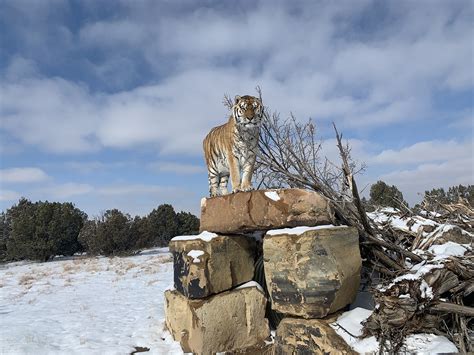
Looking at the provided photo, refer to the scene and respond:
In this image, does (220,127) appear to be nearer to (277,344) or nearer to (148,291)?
(277,344)

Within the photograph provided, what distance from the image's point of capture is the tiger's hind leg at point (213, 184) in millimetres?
6859

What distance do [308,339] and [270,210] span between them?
170cm

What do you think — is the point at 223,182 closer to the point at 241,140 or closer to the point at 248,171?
the point at 248,171

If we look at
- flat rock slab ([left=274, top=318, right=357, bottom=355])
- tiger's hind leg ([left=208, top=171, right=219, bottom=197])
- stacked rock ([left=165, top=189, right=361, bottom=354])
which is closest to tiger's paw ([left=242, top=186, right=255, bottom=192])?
stacked rock ([left=165, top=189, right=361, bottom=354])

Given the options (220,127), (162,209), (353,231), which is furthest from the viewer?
(162,209)

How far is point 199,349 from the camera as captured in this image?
5797mm

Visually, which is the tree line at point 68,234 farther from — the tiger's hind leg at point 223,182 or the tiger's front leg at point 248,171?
the tiger's front leg at point 248,171

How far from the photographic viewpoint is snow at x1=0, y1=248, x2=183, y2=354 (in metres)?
6.29

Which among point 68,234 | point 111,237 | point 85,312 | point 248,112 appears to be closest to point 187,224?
point 111,237

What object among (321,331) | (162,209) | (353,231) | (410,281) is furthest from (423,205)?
(162,209)

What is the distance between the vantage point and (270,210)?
5480 millimetres

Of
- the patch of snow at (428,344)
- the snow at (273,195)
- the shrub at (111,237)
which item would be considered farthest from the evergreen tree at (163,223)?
the patch of snow at (428,344)

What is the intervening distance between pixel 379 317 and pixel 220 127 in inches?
160

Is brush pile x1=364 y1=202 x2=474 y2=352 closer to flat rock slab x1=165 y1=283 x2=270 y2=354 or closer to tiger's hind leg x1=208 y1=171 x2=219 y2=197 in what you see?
flat rock slab x1=165 y1=283 x2=270 y2=354
